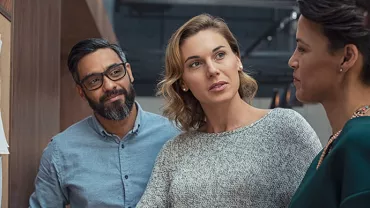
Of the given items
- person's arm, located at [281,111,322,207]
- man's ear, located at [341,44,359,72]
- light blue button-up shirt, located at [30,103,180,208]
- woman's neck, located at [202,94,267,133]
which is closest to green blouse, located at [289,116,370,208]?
man's ear, located at [341,44,359,72]

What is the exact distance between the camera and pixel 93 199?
2277mm

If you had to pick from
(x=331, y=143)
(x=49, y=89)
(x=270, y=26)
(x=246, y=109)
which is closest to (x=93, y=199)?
(x=246, y=109)

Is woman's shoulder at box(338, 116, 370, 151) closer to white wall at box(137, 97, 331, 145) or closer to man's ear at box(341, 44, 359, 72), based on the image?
man's ear at box(341, 44, 359, 72)

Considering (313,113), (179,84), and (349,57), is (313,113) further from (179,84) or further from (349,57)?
(349,57)

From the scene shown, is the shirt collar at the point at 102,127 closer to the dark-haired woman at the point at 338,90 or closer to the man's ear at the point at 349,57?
the dark-haired woman at the point at 338,90

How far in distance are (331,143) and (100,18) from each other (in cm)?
423

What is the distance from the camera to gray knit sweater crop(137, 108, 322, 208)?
1.91 metres

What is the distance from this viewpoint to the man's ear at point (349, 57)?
124 cm

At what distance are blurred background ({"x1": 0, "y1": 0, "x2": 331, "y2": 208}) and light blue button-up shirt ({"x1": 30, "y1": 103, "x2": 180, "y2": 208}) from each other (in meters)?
0.10

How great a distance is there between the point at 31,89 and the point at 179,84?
75 centimetres

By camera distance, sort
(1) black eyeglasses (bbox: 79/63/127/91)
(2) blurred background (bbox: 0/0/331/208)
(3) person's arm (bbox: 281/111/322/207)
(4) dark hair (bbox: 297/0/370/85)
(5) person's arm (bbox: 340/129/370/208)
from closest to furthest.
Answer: (5) person's arm (bbox: 340/129/370/208), (4) dark hair (bbox: 297/0/370/85), (3) person's arm (bbox: 281/111/322/207), (2) blurred background (bbox: 0/0/331/208), (1) black eyeglasses (bbox: 79/63/127/91)

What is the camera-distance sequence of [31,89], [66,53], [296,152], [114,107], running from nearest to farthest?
1. [296,152]
2. [114,107]
3. [31,89]
4. [66,53]

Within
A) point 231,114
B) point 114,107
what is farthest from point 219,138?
point 114,107

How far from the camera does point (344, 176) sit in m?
1.16
